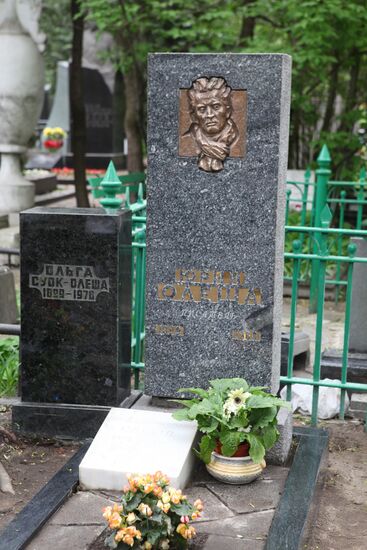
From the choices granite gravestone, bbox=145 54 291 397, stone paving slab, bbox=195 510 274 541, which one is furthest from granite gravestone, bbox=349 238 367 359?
stone paving slab, bbox=195 510 274 541

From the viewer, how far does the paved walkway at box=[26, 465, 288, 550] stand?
3.54m

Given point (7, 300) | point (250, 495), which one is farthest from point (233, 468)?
point (7, 300)

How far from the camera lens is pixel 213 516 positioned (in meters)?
3.79

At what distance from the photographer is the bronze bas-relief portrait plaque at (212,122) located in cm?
419

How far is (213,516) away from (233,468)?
1.03 ft

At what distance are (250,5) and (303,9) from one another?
1.20 metres

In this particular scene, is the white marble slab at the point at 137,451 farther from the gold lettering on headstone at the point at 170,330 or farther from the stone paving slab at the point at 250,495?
the gold lettering on headstone at the point at 170,330

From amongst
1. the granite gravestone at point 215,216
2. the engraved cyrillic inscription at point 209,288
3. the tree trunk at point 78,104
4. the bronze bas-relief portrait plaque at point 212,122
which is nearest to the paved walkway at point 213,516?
the granite gravestone at point 215,216

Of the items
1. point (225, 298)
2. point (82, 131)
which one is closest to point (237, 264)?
point (225, 298)

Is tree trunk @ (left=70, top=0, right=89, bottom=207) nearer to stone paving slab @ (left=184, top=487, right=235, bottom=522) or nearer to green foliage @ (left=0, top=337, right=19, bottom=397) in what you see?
green foliage @ (left=0, top=337, right=19, bottom=397)

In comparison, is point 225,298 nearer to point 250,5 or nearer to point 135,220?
point 135,220

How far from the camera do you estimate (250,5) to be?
10359 millimetres

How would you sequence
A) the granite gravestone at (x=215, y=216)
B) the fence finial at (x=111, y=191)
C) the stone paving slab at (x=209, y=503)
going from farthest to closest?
the fence finial at (x=111, y=191) < the granite gravestone at (x=215, y=216) < the stone paving slab at (x=209, y=503)

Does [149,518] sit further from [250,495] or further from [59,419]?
[59,419]
